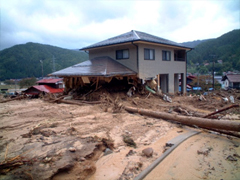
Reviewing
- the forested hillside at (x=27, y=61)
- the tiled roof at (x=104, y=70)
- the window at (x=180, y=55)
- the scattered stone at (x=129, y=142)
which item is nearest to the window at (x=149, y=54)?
the tiled roof at (x=104, y=70)

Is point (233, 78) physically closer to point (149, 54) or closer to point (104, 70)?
point (149, 54)

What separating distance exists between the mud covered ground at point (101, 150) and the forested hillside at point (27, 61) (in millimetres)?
37746

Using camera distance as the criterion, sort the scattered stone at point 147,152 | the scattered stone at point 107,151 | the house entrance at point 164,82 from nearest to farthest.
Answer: the scattered stone at point 147,152
the scattered stone at point 107,151
the house entrance at point 164,82

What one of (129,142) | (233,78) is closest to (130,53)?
(129,142)

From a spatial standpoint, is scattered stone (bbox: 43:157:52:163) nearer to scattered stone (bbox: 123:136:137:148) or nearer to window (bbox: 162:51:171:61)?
scattered stone (bbox: 123:136:137:148)

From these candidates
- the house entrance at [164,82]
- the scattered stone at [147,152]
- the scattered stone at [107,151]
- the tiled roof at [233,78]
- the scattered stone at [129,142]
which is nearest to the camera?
the scattered stone at [147,152]

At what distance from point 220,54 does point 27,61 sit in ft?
175

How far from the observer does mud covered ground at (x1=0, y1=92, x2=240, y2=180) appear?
3.54 metres

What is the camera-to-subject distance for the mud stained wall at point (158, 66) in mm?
13159

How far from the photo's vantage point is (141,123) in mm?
6973

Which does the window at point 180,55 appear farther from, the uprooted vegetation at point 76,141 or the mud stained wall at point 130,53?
the uprooted vegetation at point 76,141

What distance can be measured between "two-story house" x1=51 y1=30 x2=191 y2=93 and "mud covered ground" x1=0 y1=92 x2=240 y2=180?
4.84 m

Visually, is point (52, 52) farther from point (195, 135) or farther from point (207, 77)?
point (195, 135)

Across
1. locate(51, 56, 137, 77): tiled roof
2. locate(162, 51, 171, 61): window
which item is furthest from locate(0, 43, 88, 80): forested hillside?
locate(162, 51, 171, 61): window
